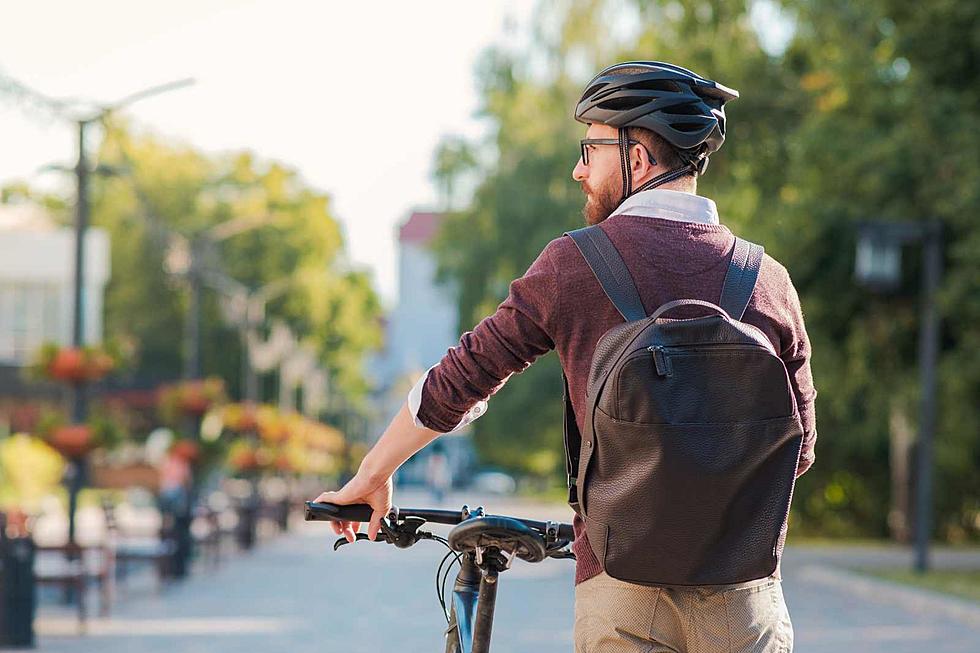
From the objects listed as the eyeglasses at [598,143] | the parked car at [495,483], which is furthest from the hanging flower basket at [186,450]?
the parked car at [495,483]

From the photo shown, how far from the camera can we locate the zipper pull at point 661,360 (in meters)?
2.94

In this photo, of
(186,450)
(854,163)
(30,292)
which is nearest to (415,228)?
(30,292)

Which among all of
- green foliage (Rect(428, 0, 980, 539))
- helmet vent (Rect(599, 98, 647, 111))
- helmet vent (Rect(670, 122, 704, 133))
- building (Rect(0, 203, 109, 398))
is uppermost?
building (Rect(0, 203, 109, 398))

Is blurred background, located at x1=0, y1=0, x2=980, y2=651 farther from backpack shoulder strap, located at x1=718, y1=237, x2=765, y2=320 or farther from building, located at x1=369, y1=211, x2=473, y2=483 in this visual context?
building, located at x1=369, y1=211, x2=473, y2=483

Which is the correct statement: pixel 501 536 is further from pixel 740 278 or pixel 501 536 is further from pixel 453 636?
pixel 740 278

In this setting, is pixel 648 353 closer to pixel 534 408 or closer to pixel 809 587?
pixel 809 587

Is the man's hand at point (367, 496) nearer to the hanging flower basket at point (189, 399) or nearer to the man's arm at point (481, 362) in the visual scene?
the man's arm at point (481, 362)

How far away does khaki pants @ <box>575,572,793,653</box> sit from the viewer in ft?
10.1

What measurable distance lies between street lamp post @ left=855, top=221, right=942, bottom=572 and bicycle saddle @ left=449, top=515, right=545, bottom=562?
1752cm

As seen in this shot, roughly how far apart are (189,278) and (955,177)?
14219mm

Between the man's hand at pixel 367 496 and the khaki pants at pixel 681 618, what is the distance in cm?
45

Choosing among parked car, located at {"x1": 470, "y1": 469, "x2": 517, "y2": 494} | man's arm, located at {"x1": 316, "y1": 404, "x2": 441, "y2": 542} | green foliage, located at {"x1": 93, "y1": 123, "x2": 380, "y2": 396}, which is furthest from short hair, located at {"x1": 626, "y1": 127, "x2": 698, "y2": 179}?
parked car, located at {"x1": 470, "y1": 469, "x2": 517, "y2": 494}

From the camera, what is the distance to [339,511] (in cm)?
338

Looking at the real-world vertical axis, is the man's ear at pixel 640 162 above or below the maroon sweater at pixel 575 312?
above
